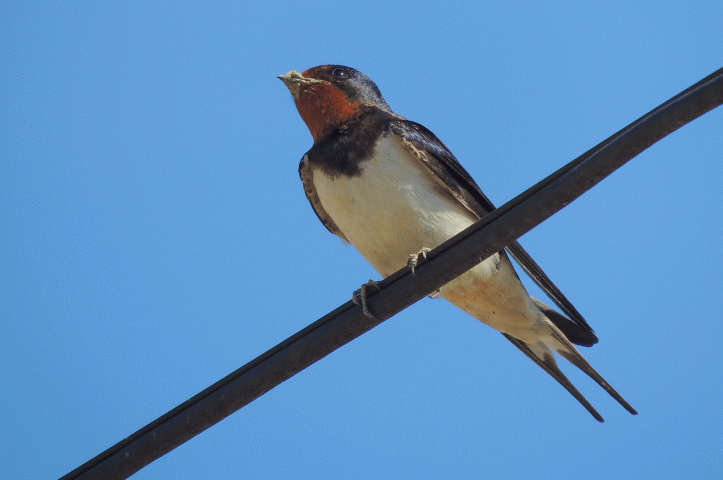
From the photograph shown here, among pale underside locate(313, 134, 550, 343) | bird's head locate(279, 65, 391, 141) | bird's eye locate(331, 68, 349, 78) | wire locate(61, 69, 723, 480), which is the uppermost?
bird's eye locate(331, 68, 349, 78)

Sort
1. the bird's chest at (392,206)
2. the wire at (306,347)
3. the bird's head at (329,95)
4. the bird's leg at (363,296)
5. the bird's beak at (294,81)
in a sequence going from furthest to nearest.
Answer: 1. the bird's beak at (294,81)
2. the bird's head at (329,95)
3. the bird's chest at (392,206)
4. the bird's leg at (363,296)
5. the wire at (306,347)

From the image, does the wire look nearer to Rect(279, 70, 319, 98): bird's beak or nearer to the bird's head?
the bird's head

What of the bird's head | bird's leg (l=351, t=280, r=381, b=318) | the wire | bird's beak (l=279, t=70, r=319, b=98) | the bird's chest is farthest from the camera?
bird's beak (l=279, t=70, r=319, b=98)

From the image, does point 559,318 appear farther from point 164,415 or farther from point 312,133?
point 164,415

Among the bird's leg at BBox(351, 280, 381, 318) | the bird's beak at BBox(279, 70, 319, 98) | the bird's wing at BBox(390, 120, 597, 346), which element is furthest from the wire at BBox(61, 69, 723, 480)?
the bird's beak at BBox(279, 70, 319, 98)

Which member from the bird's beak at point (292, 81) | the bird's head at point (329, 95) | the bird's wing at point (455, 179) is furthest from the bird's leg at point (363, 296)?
the bird's beak at point (292, 81)

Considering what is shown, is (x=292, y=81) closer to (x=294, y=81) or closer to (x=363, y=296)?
(x=294, y=81)

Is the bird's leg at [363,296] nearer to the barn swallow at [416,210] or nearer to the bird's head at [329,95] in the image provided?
the barn swallow at [416,210]
